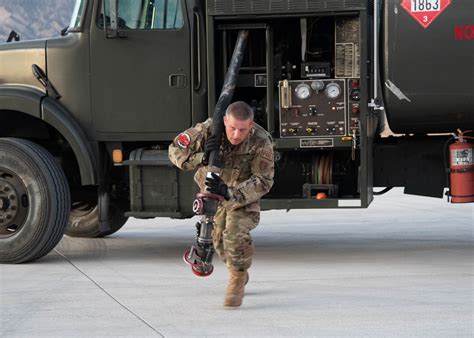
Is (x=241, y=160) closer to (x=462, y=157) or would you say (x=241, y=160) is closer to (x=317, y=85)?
(x=317, y=85)

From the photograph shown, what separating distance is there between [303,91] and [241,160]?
2.19 metres

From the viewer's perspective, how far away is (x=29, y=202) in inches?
359

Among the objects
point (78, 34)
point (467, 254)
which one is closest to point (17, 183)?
point (78, 34)

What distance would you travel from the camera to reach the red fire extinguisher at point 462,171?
9.07 m

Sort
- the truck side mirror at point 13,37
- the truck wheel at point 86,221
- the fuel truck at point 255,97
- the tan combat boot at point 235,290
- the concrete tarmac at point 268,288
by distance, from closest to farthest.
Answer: the concrete tarmac at point 268,288 → the tan combat boot at point 235,290 → the fuel truck at point 255,97 → the truck side mirror at point 13,37 → the truck wheel at point 86,221

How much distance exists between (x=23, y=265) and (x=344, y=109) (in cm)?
316

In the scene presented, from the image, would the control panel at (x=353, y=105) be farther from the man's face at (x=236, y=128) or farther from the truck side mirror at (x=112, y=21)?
the man's face at (x=236, y=128)

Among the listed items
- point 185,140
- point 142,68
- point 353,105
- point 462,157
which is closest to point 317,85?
point 353,105

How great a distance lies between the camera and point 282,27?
30.3 feet

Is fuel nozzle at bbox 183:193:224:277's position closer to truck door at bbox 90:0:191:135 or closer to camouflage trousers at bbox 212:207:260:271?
camouflage trousers at bbox 212:207:260:271

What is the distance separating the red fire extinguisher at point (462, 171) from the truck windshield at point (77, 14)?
3511 millimetres

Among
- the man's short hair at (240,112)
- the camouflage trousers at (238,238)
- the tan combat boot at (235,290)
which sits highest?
the man's short hair at (240,112)

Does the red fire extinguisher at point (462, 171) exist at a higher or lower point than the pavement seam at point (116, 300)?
higher

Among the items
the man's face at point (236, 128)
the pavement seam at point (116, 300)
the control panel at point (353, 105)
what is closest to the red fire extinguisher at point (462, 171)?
the control panel at point (353, 105)
